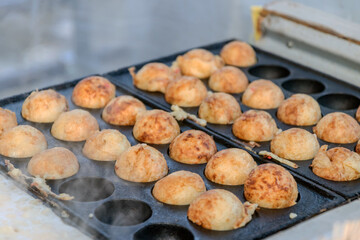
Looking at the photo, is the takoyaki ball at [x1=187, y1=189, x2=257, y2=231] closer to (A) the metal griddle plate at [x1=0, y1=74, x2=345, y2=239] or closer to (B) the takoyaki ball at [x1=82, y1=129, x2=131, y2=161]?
(A) the metal griddle plate at [x1=0, y1=74, x2=345, y2=239]

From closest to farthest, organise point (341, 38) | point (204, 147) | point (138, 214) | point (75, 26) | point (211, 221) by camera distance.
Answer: point (211, 221)
point (138, 214)
point (204, 147)
point (341, 38)
point (75, 26)

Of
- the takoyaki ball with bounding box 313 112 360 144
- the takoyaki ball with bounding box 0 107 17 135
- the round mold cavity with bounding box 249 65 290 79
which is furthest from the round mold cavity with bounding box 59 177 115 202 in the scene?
the round mold cavity with bounding box 249 65 290 79

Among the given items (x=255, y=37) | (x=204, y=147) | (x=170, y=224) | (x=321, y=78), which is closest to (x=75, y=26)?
(x=255, y=37)

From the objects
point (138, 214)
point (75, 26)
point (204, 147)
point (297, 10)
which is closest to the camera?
point (138, 214)

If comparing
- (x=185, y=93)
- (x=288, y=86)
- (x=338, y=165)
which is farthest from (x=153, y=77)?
(x=338, y=165)

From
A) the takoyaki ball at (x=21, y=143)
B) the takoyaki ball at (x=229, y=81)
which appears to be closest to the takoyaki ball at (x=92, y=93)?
the takoyaki ball at (x=21, y=143)

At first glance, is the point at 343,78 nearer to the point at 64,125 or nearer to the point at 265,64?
the point at 265,64

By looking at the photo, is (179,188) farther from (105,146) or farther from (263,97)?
(263,97)
